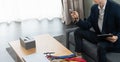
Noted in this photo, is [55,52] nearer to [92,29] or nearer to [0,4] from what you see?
[92,29]

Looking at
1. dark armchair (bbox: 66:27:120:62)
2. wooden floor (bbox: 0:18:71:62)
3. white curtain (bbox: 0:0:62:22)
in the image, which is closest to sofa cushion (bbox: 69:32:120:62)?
dark armchair (bbox: 66:27:120:62)

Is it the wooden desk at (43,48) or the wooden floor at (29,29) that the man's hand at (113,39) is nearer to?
Result: the wooden desk at (43,48)

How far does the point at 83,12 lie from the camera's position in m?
4.71

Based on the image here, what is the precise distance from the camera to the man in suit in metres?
2.62

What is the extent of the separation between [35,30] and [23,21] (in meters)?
0.52

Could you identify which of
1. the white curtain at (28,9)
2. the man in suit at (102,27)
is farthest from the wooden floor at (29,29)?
the man in suit at (102,27)

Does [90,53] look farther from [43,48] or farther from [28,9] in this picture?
[28,9]

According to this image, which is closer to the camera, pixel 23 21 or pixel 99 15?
pixel 99 15

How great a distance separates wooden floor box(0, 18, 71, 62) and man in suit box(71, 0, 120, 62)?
1164mm

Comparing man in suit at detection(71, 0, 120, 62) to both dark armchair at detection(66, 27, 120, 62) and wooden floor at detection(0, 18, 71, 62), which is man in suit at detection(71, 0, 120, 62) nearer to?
dark armchair at detection(66, 27, 120, 62)

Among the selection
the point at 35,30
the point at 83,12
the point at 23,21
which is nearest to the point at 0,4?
the point at 23,21

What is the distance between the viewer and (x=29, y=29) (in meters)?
4.38

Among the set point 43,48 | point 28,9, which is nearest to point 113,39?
point 43,48

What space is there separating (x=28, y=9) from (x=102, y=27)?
7.31 ft
